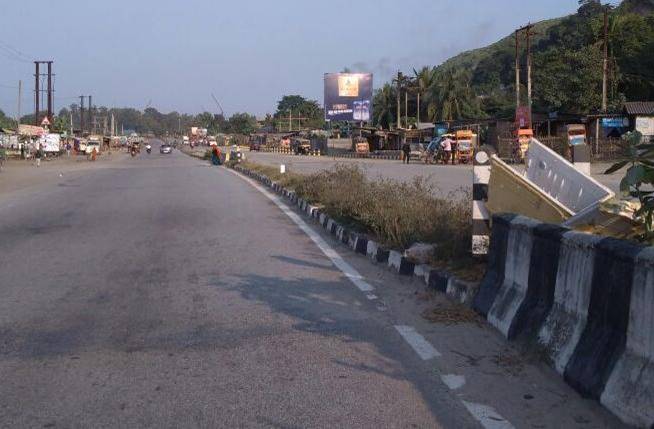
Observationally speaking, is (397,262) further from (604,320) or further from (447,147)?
(447,147)

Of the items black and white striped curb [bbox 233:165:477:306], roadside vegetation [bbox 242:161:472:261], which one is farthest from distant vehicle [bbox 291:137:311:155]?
roadside vegetation [bbox 242:161:472:261]

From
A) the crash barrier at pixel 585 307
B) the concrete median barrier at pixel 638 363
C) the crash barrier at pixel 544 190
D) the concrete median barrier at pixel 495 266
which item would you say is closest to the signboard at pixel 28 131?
the crash barrier at pixel 544 190

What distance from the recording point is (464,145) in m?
41.5

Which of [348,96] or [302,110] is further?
[302,110]

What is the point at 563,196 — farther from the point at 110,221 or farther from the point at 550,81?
the point at 550,81

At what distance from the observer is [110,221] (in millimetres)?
14914

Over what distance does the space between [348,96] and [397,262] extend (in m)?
66.8

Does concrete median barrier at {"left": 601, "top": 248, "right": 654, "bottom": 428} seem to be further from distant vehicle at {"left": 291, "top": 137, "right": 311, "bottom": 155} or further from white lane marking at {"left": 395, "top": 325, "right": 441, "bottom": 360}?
distant vehicle at {"left": 291, "top": 137, "right": 311, "bottom": 155}

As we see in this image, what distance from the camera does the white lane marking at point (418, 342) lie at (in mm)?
5773

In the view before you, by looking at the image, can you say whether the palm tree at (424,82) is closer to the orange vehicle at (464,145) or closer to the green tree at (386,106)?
the green tree at (386,106)

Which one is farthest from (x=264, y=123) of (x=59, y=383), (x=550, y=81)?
(x=59, y=383)

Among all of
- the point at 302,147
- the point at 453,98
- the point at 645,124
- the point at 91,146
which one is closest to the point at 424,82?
the point at 453,98

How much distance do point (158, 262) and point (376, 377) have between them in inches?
213

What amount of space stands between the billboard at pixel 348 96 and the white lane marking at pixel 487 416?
233 ft
